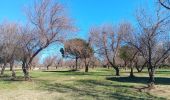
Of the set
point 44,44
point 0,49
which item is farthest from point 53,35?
point 0,49

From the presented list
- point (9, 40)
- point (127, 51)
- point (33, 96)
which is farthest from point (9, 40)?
Result: point (33, 96)

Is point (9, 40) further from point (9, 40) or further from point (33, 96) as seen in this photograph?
point (33, 96)

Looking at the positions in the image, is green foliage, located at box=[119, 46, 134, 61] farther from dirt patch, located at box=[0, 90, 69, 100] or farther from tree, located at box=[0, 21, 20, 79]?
dirt patch, located at box=[0, 90, 69, 100]

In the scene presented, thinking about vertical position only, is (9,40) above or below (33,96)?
above

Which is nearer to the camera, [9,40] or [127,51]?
[9,40]

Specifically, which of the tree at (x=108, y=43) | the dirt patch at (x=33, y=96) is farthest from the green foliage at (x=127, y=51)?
the dirt patch at (x=33, y=96)

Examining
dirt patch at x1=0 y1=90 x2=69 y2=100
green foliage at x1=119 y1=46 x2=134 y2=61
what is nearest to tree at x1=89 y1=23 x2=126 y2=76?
green foliage at x1=119 y1=46 x2=134 y2=61

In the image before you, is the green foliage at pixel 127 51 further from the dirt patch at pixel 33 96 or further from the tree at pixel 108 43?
the dirt patch at pixel 33 96

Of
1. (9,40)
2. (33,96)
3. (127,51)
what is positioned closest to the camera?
(33,96)

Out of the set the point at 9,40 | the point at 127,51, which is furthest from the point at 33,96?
the point at 127,51

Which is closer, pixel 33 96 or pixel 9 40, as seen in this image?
pixel 33 96

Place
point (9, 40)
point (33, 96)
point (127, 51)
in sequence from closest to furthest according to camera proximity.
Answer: point (33, 96), point (9, 40), point (127, 51)

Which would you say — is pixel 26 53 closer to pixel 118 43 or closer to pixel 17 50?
pixel 17 50

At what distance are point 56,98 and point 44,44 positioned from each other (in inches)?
550
